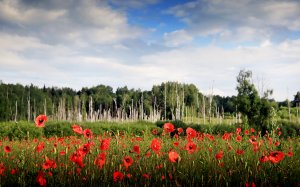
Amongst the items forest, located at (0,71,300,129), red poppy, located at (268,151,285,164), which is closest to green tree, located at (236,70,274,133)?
forest, located at (0,71,300,129)

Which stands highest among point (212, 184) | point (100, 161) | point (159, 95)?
point (159, 95)

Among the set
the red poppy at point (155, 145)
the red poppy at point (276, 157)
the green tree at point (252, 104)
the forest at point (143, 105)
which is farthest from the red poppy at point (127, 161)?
the green tree at point (252, 104)

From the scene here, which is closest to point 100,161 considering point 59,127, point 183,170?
point 183,170

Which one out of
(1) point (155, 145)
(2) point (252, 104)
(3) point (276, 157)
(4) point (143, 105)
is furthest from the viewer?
(4) point (143, 105)

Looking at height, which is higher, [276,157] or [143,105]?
[143,105]

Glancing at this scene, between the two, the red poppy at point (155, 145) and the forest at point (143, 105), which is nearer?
the red poppy at point (155, 145)

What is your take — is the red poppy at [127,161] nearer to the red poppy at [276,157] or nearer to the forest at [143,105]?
the red poppy at [276,157]

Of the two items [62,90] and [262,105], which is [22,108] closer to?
[62,90]

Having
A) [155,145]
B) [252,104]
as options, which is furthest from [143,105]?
[155,145]

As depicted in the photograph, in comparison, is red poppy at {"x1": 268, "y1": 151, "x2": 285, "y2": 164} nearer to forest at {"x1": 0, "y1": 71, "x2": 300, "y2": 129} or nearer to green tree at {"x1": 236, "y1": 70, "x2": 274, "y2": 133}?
forest at {"x1": 0, "y1": 71, "x2": 300, "y2": 129}

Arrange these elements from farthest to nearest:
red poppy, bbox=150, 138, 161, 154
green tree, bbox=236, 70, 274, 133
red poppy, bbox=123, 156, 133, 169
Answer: green tree, bbox=236, 70, 274, 133
red poppy, bbox=150, 138, 161, 154
red poppy, bbox=123, 156, 133, 169

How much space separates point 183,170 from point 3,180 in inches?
102

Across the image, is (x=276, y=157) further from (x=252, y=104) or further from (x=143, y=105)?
(x=143, y=105)

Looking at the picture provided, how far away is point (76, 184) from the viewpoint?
13.4 feet
